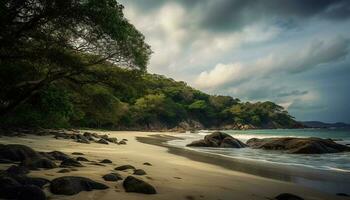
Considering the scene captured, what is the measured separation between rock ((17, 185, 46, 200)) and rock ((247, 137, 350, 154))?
2084 centimetres

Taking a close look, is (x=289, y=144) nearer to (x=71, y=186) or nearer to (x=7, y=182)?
(x=71, y=186)

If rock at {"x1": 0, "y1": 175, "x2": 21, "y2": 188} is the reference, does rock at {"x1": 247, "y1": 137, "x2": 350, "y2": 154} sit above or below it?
above

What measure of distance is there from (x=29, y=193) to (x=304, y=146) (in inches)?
854

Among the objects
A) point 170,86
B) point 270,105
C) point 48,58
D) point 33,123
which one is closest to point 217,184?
point 48,58

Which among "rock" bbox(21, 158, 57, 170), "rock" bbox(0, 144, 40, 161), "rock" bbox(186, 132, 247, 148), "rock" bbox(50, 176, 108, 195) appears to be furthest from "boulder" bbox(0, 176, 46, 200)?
"rock" bbox(186, 132, 247, 148)

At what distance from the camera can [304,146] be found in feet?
77.4

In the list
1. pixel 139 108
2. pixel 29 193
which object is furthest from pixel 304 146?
pixel 139 108

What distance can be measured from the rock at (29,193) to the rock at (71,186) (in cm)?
61

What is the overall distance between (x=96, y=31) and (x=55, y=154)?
178 inches

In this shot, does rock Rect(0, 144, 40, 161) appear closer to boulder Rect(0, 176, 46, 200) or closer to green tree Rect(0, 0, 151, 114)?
green tree Rect(0, 0, 151, 114)

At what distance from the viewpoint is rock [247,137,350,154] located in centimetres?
2339

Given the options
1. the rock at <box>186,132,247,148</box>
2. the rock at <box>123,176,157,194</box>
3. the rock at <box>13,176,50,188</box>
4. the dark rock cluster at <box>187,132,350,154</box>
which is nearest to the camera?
the rock at <box>13,176,50,188</box>

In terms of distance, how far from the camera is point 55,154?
454 inches

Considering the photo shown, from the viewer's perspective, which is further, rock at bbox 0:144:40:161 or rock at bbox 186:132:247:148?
rock at bbox 186:132:247:148
